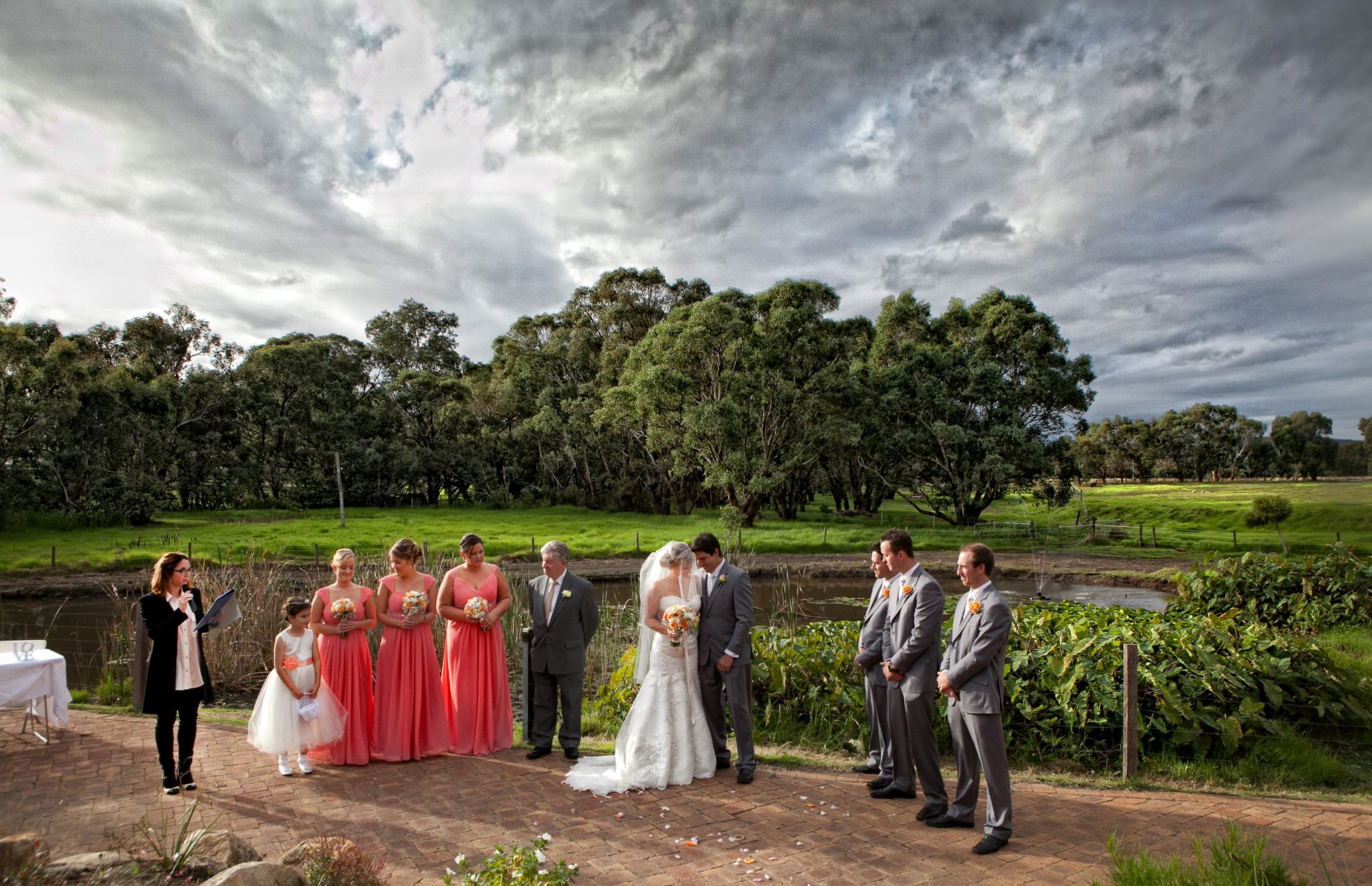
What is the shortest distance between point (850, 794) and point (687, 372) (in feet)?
91.2

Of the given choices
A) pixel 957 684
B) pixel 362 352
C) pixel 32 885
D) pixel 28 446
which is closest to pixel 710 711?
pixel 957 684

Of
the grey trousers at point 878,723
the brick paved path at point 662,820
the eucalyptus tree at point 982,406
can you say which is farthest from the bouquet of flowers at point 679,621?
the eucalyptus tree at point 982,406

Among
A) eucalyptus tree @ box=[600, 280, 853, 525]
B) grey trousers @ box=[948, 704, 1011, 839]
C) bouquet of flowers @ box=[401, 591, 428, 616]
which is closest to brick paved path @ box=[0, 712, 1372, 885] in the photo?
grey trousers @ box=[948, 704, 1011, 839]

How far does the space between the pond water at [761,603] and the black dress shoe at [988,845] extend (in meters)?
7.81

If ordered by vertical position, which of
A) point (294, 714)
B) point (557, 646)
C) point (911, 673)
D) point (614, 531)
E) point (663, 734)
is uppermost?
point (911, 673)

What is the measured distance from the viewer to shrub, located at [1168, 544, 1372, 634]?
34.0ft

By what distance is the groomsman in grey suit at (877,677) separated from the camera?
5.79 m

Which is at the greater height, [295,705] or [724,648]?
[724,648]

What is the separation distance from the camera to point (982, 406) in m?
32.7

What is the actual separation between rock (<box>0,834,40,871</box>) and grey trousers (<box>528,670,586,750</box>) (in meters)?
3.57

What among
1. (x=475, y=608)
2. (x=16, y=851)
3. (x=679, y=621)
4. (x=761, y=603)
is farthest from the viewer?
(x=761, y=603)

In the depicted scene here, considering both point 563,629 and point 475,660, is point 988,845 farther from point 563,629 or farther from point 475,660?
point 475,660

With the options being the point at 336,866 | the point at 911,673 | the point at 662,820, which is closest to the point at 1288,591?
the point at 911,673

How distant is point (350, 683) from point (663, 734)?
9.08 feet
